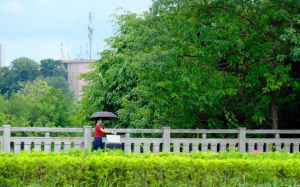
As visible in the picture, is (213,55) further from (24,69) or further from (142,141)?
(24,69)

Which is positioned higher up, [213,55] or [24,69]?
[24,69]

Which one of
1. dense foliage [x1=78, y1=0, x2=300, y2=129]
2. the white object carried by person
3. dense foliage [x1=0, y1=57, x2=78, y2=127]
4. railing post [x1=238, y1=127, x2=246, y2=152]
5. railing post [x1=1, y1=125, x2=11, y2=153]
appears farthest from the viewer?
dense foliage [x1=0, y1=57, x2=78, y2=127]

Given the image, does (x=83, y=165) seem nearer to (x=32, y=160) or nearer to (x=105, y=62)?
(x=32, y=160)

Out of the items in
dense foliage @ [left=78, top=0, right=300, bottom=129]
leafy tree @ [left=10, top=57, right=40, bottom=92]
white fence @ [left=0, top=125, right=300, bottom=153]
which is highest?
leafy tree @ [left=10, top=57, right=40, bottom=92]

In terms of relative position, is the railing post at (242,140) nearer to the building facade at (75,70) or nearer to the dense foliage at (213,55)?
the dense foliage at (213,55)

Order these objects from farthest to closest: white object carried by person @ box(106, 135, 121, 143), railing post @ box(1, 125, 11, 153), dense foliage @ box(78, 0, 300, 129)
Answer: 1. dense foliage @ box(78, 0, 300, 129)
2. railing post @ box(1, 125, 11, 153)
3. white object carried by person @ box(106, 135, 121, 143)

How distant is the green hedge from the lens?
21.3ft

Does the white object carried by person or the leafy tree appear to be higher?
the leafy tree

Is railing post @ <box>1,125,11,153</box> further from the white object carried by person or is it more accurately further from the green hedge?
the green hedge

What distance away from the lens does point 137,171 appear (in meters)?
6.64

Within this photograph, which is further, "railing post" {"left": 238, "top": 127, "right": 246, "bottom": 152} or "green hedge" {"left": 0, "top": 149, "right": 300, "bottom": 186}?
"railing post" {"left": 238, "top": 127, "right": 246, "bottom": 152}

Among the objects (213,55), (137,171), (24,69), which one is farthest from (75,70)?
(137,171)

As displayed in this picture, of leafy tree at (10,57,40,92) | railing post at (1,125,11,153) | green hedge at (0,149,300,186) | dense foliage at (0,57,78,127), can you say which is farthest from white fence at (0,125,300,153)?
leafy tree at (10,57,40,92)

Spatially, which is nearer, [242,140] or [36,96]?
[242,140]
